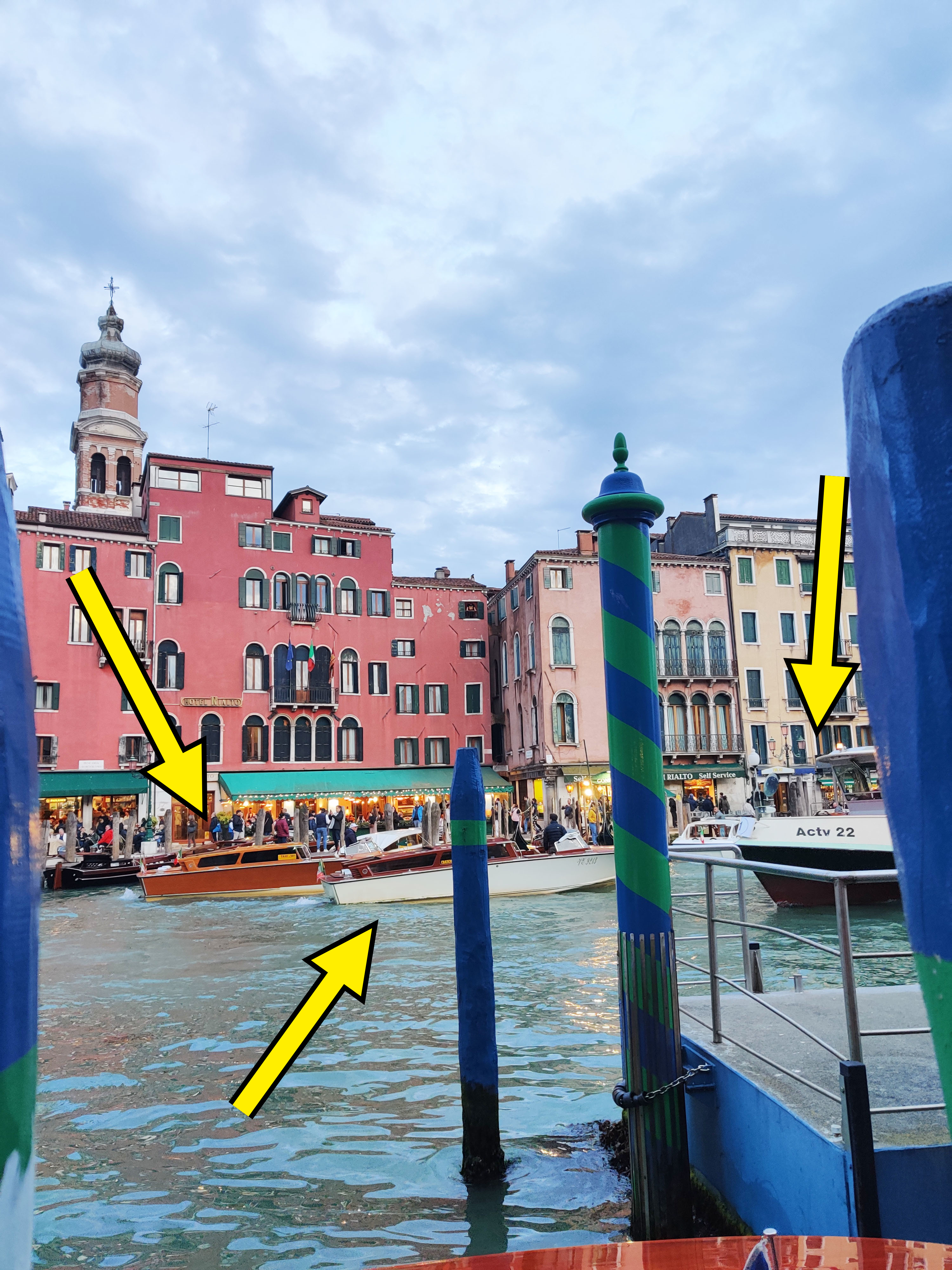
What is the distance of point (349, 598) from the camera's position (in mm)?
34219

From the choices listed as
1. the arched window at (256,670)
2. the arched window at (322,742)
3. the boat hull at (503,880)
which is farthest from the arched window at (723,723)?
the boat hull at (503,880)

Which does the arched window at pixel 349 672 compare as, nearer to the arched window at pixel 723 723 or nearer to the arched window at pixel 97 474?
the arched window at pixel 723 723

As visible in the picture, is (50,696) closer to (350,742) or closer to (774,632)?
(350,742)

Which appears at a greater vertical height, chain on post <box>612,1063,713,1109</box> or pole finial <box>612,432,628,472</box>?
pole finial <box>612,432,628,472</box>

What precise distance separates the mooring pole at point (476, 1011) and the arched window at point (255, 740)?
27.4m

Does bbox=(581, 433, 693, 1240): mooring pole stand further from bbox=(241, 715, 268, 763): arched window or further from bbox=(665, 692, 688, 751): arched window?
bbox=(665, 692, 688, 751): arched window

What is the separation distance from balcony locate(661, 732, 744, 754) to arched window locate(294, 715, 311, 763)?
12.5 meters

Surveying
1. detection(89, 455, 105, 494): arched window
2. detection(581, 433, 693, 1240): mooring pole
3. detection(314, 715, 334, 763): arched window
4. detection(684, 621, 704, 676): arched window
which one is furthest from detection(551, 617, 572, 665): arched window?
detection(581, 433, 693, 1240): mooring pole

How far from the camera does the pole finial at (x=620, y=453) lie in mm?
4109

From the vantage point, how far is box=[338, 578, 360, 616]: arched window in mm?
34031

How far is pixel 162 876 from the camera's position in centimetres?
2027

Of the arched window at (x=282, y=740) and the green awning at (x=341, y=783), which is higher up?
the arched window at (x=282, y=740)

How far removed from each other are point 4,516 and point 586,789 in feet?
111

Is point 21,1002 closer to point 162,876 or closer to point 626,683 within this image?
point 626,683
